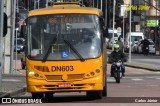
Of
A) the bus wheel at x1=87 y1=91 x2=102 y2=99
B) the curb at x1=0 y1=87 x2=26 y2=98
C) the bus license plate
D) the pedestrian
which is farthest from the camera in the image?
the pedestrian

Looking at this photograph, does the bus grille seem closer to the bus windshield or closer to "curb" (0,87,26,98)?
the bus windshield

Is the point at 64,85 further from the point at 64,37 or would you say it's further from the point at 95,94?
the point at 64,37

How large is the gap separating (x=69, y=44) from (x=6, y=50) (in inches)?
631

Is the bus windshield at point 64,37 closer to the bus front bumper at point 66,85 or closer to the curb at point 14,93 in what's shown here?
the bus front bumper at point 66,85

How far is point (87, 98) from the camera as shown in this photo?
63.9ft

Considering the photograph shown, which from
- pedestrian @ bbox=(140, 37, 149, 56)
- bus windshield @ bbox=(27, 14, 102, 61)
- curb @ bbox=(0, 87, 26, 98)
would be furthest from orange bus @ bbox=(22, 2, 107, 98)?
pedestrian @ bbox=(140, 37, 149, 56)

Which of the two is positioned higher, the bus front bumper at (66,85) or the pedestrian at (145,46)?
the bus front bumper at (66,85)

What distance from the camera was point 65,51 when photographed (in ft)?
60.1

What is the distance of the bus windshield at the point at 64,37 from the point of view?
60.1 ft

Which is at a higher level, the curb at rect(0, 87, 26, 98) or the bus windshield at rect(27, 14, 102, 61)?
the bus windshield at rect(27, 14, 102, 61)

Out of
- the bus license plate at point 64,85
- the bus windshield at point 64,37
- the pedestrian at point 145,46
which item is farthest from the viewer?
the pedestrian at point 145,46

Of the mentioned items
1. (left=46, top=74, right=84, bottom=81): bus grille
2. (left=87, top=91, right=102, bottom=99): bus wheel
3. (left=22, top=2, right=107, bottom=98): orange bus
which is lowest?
(left=87, top=91, right=102, bottom=99): bus wheel

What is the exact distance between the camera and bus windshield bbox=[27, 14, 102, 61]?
60.1ft

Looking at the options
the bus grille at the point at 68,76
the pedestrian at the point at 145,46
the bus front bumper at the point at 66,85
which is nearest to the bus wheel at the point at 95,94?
the bus front bumper at the point at 66,85
